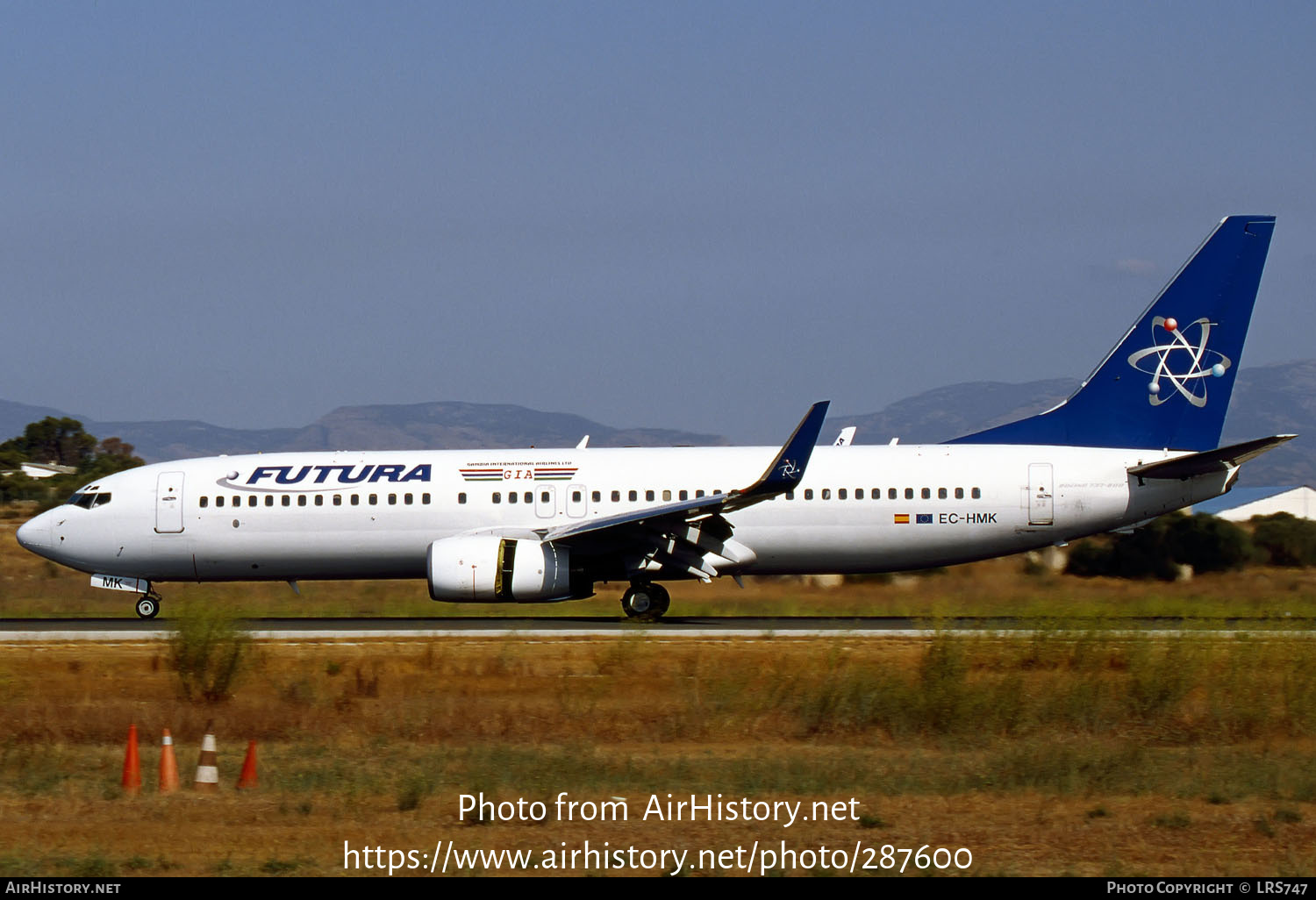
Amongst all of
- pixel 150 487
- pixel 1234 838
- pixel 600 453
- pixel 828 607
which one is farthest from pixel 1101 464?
pixel 150 487

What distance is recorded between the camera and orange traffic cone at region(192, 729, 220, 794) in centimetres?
1112

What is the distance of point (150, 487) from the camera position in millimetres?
24859

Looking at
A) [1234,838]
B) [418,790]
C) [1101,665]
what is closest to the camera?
[1234,838]

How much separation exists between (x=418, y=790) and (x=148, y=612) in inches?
624

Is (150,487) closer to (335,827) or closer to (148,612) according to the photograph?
(148,612)

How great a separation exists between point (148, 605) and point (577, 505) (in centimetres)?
792

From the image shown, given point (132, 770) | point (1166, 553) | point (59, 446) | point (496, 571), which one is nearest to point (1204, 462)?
point (1166, 553)

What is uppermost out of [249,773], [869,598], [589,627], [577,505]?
[577,505]

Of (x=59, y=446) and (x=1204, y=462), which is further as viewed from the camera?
(x=59, y=446)

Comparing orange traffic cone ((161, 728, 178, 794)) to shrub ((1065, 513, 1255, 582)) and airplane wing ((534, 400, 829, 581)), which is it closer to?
airplane wing ((534, 400, 829, 581))

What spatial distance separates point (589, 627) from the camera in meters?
21.7

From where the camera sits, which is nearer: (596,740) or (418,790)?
(418,790)

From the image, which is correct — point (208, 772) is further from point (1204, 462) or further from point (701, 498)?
point (1204, 462)

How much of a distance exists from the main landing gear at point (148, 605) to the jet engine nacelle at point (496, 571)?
5.93 meters
